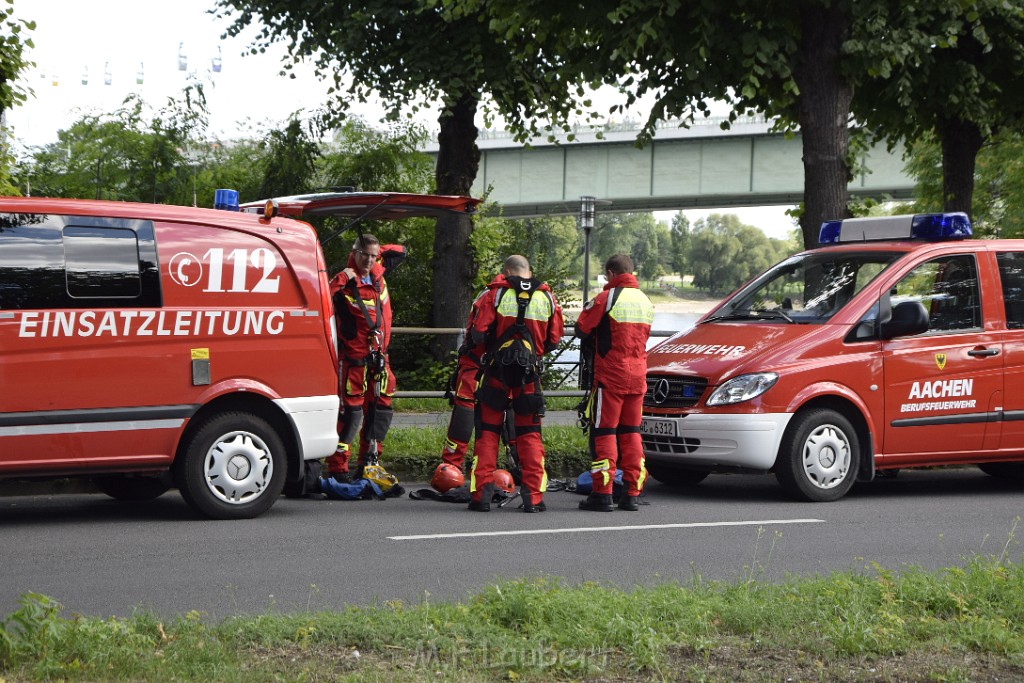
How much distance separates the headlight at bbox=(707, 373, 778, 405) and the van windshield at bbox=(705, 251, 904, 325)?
0.81m

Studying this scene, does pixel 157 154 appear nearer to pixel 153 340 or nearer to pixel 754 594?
pixel 153 340

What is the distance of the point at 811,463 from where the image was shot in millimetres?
9781

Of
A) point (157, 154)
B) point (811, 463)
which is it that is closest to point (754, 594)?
point (811, 463)

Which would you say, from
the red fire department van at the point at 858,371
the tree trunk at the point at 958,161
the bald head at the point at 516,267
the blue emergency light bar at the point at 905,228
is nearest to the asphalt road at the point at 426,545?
the red fire department van at the point at 858,371

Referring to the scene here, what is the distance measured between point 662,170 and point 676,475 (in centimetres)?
2910

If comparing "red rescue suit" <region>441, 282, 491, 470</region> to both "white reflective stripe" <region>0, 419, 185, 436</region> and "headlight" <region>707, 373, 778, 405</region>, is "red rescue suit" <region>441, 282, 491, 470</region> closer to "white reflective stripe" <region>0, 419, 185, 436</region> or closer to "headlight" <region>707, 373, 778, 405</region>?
"headlight" <region>707, 373, 778, 405</region>

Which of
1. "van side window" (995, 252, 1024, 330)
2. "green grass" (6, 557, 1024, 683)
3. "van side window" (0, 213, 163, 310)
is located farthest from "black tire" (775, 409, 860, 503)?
"van side window" (0, 213, 163, 310)

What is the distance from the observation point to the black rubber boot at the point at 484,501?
30.3 ft

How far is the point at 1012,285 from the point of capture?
1051cm

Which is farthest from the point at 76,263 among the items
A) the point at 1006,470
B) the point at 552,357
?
the point at 552,357

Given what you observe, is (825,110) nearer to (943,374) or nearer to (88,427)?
(943,374)

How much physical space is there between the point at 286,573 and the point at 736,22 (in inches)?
361

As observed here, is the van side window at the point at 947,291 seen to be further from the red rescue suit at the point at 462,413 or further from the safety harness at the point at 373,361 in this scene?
the safety harness at the point at 373,361

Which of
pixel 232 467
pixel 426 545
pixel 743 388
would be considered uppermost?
pixel 743 388
